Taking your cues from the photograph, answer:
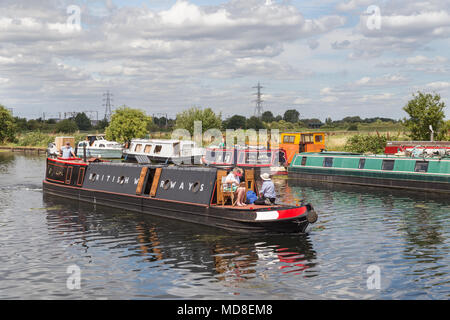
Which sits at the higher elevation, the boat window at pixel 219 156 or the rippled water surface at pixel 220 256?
the boat window at pixel 219 156

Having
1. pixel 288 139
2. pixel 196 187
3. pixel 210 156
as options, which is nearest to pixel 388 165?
pixel 288 139

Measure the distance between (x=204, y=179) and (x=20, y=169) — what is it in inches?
1258

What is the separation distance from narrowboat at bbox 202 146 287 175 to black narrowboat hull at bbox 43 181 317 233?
16528 mm

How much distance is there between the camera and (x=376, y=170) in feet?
115

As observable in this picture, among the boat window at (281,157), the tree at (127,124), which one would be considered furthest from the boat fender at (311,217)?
the tree at (127,124)

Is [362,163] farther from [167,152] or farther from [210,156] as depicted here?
[167,152]

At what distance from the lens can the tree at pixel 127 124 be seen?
67.8m

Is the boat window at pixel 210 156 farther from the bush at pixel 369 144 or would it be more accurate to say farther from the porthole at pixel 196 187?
the porthole at pixel 196 187

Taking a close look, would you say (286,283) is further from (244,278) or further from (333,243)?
(333,243)

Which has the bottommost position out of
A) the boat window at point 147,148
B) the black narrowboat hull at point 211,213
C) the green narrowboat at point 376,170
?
the black narrowboat hull at point 211,213

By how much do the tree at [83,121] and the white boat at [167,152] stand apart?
96813 millimetres

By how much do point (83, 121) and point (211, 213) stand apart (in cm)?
13463

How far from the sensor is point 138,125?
68.4 meters

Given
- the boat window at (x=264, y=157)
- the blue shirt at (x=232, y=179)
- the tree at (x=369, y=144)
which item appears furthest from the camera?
the tree at (x=369, y=144)
